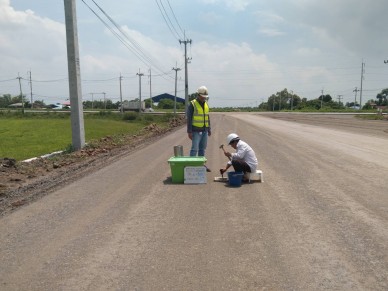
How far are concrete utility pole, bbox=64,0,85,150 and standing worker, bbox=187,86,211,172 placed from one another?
6613 millimetres

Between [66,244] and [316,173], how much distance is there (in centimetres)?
650

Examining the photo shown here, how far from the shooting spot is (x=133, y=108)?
8525cm

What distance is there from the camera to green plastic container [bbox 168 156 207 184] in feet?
26.8

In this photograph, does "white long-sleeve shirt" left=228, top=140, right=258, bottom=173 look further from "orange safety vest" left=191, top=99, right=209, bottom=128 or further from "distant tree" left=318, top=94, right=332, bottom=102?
"distant tree" left=318, top=94, right=332, bottom=102

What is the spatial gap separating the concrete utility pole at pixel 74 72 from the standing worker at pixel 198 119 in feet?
21.7

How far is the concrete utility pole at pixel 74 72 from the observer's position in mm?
14484

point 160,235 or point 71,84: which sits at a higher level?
point 71,84

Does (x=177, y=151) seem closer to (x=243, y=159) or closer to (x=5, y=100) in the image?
(x=243, y=159)

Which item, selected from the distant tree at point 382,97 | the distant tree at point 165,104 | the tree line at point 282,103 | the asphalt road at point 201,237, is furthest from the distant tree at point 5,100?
the asphalt road at point 201,237

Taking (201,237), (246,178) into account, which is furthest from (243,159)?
(201,237)

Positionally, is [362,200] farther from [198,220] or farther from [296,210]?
[198,220]

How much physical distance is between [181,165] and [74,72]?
26.8 ft

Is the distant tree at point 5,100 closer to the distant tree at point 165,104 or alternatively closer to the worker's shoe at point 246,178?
the distant tree at point 165,104

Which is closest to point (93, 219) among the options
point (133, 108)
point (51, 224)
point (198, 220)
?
point (51, 224)
